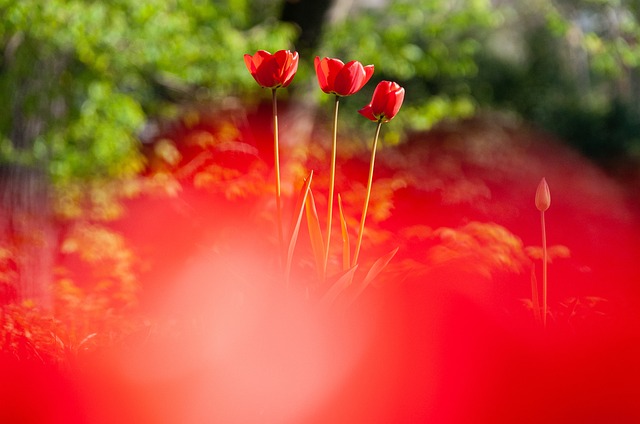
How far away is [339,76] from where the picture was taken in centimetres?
129

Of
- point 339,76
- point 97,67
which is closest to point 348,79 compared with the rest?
point 339,76

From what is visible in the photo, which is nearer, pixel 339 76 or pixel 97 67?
pixel 339 76

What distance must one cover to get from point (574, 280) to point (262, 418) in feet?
3.76

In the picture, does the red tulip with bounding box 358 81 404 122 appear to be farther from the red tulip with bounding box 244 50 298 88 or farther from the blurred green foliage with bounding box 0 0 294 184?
the blurred green foliage with bounding box 0 0 294 184

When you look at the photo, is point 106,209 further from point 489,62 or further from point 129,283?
point 489,62

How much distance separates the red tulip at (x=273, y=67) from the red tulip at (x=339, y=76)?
0.05m

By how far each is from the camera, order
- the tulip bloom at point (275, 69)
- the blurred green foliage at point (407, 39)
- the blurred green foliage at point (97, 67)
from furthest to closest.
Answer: the blurred green foliage at point (407, 39), the blurred green foliage at point (97, 67), the tulip bloom at point (275, 69)

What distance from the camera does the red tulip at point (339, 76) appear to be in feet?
4.21

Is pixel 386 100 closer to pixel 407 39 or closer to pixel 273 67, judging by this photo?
pixel 273 67

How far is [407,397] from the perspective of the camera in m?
1.07

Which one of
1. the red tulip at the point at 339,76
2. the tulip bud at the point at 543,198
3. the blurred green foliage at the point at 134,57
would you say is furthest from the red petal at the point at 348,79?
the blurred green foliage at the point at 134,57

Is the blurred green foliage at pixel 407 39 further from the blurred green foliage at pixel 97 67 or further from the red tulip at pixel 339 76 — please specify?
the red tulip at pixel 339 76

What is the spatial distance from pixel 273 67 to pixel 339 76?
0.12 m

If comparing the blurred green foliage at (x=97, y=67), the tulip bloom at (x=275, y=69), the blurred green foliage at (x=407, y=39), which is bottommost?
the tulip bloom at (x=275, y=69)
